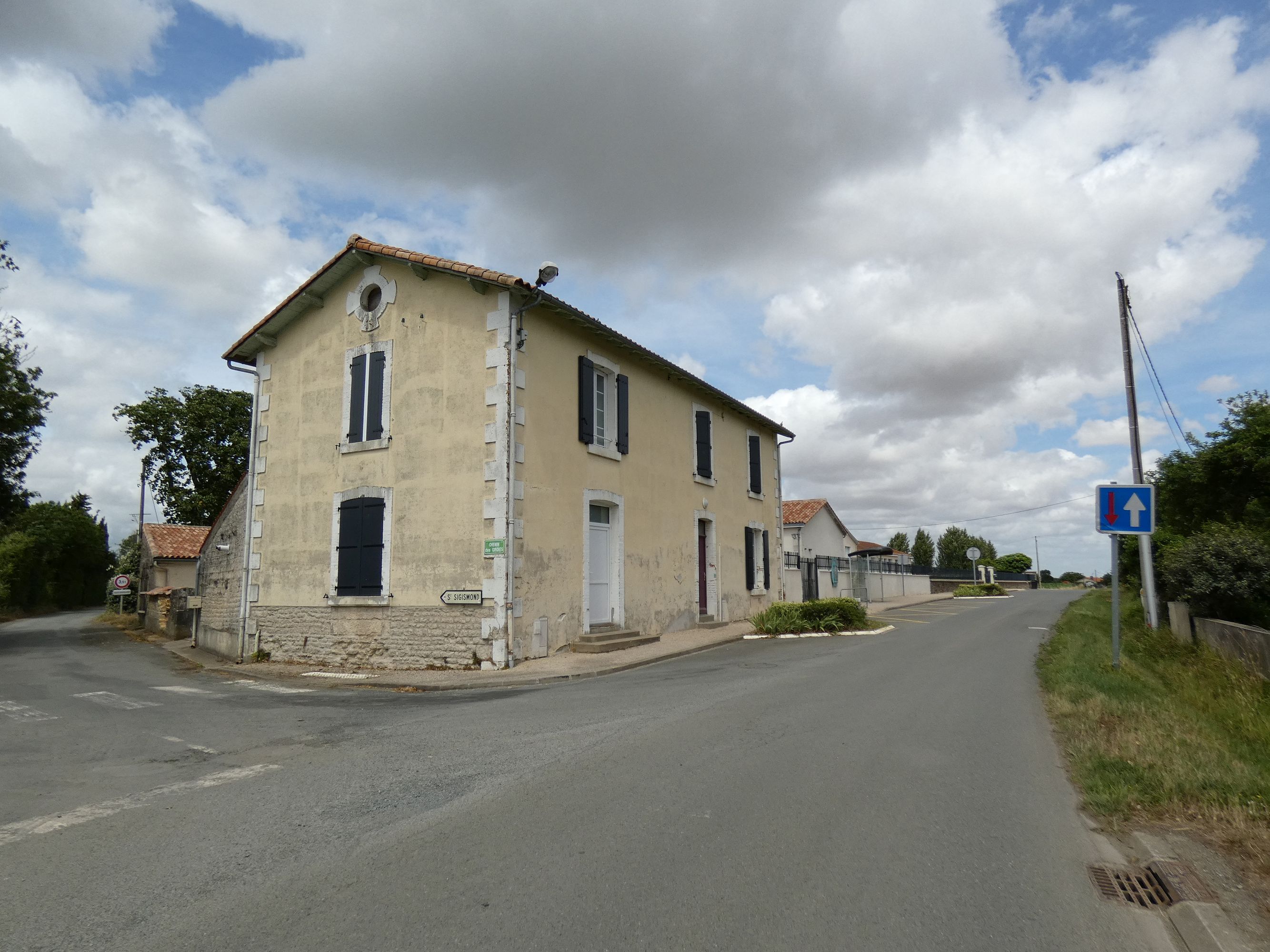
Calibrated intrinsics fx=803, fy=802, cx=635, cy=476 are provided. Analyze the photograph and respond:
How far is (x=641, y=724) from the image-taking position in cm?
723

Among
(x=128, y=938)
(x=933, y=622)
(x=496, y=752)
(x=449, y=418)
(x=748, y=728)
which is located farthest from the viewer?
(x=933, y=622)

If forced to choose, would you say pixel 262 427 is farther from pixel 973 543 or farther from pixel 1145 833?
pixel 973 543

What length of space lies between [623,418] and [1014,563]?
78538 mm

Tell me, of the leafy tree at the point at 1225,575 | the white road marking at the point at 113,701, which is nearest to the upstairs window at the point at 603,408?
the white road marking at the point at 113,701

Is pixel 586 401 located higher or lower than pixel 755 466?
higher

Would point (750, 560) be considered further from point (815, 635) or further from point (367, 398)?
point (367, 398)

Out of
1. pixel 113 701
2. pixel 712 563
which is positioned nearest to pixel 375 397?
pixel 113 701

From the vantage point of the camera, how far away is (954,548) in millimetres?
79438

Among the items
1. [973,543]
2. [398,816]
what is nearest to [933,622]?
[398,816]

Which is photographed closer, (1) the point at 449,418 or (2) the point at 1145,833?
(2) the point at 1145,833

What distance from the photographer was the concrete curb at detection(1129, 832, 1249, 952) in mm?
3094

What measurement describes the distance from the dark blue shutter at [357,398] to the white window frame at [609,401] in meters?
4.10

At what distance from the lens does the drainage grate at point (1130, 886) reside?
142 inches

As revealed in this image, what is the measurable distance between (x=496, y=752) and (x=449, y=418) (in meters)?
7.80
